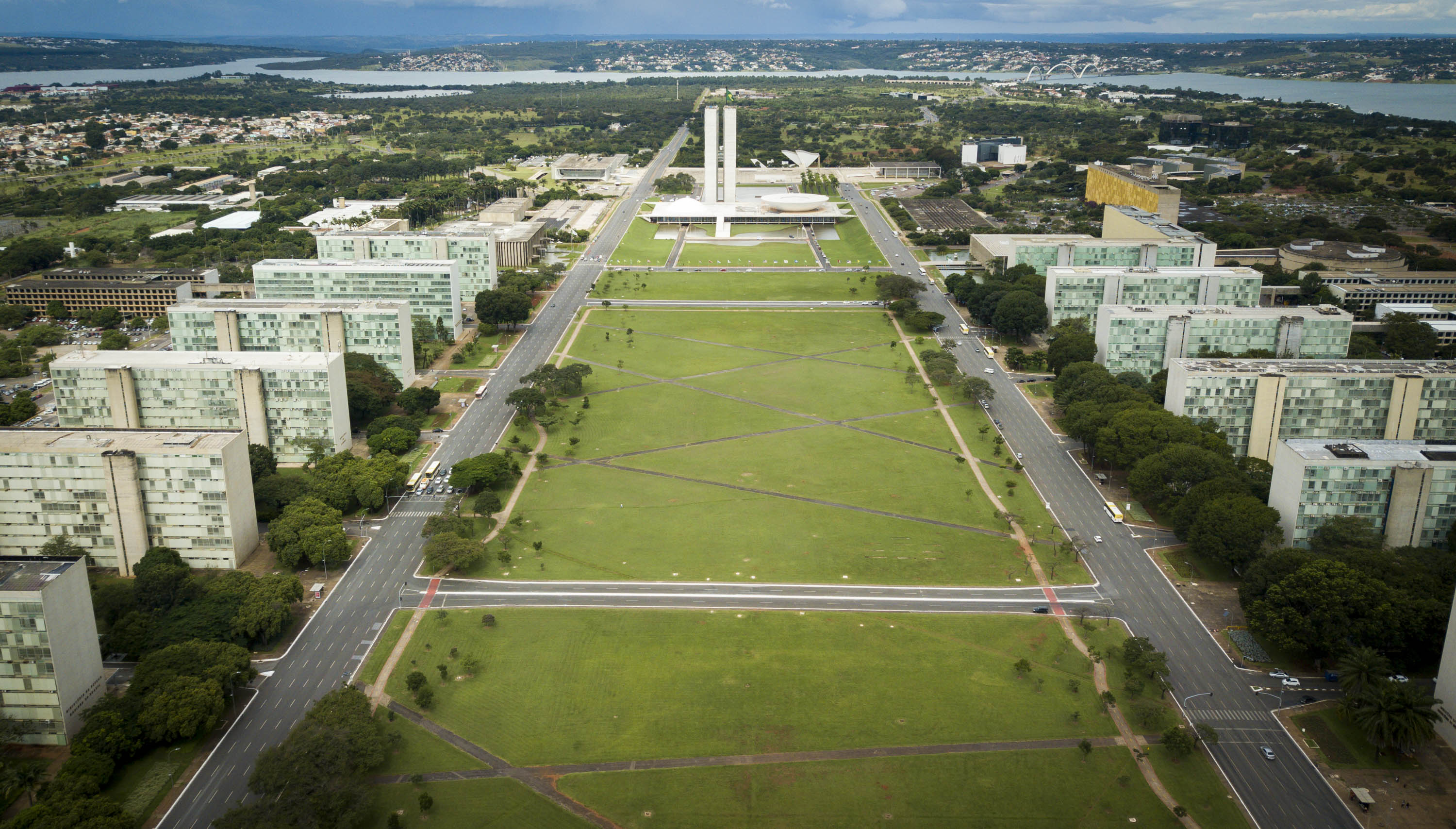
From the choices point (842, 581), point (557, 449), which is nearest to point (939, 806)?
point (842, 581)

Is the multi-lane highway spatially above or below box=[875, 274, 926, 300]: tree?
below

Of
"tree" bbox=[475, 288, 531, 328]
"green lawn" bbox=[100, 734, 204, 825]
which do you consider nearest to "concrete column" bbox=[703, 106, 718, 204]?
"tree" bbox=[475, 288, 531, 328]

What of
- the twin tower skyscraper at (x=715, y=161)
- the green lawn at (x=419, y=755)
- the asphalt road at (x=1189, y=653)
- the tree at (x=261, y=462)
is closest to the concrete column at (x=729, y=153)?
the twin tower skyscraper at (x=715, y=161)

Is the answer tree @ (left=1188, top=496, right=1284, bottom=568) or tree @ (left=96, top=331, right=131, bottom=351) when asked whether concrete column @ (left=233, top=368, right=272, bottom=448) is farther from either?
tree @ (left=1188, top=496, right=1284, bottom=568)

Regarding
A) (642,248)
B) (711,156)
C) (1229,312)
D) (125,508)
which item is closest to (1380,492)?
(1229,312)

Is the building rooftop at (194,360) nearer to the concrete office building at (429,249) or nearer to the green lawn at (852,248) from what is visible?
the concrete office building at (429,249)

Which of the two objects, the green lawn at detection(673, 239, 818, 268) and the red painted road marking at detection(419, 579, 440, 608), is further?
the green lawn at detection(673, 239, 818, 268)
